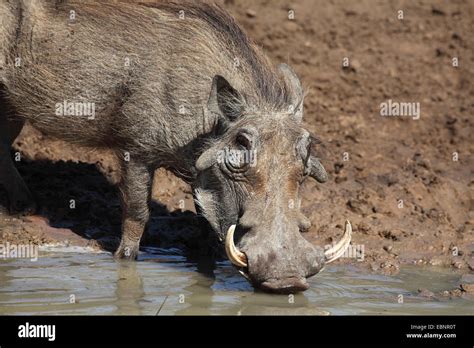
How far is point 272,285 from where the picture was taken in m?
5.43

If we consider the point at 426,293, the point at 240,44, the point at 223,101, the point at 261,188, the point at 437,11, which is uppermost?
the point at 437,11

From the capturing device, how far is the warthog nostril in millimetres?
5410

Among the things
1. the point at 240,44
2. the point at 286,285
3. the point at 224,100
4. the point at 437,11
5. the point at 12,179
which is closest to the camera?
the point at 286,285

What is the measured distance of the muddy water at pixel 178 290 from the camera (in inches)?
220

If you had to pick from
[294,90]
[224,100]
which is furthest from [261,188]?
[294,90]

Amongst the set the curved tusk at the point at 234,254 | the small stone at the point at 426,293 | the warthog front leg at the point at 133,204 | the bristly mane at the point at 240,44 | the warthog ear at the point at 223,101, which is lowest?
the small stone at the point at 426,293

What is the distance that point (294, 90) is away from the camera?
659 cm

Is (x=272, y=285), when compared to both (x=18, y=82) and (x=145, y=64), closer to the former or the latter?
(x=145, y=64)

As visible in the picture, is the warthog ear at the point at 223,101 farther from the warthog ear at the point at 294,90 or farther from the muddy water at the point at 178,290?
the muddy water at the point at 178,290

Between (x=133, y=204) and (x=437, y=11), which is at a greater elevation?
(x=437, y=11)

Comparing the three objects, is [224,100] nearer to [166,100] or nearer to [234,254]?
[166,100]

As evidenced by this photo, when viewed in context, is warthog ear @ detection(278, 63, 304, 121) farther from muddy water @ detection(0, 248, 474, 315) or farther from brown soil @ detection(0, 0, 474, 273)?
muddy water @ detection(0, 248, 474, 315)

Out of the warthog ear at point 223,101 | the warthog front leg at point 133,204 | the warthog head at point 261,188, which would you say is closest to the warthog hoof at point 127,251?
the warthog front leg at point 133,204

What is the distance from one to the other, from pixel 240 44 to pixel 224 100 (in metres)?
0.60
